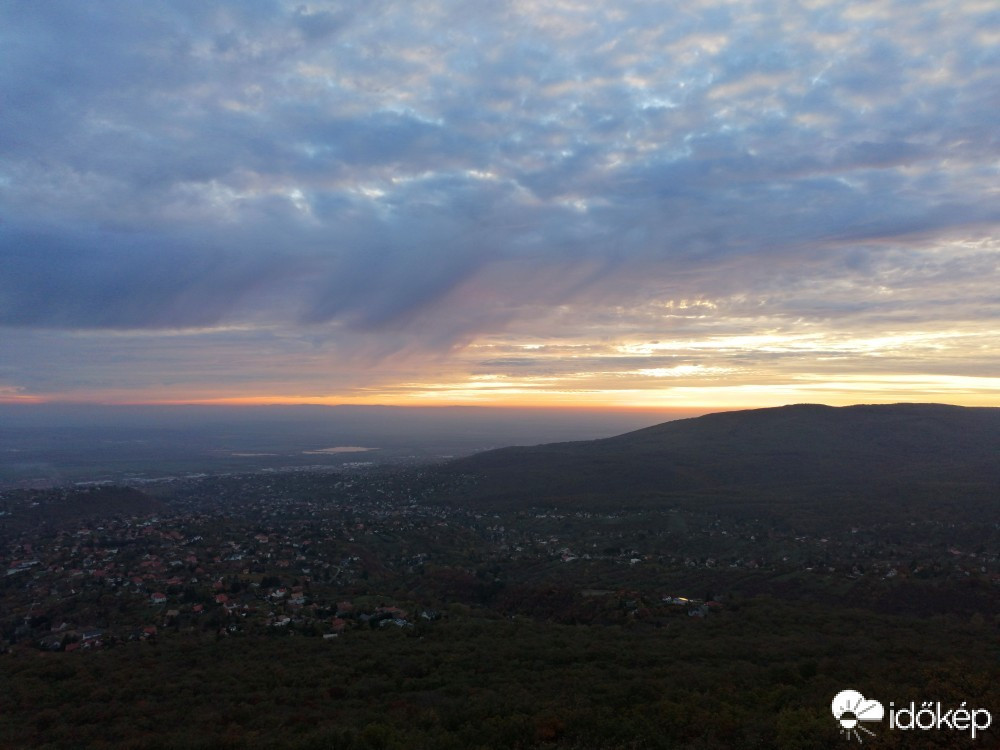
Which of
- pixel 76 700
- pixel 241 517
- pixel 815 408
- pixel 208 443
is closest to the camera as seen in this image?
pixel 76 700

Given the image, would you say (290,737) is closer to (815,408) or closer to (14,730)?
(14,730)


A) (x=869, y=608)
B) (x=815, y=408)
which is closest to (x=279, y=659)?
(x=869, y=608)

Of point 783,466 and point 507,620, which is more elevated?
point 783,466

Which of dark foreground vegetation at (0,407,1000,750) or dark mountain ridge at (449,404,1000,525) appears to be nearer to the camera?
dark foreground vegetation at (0,407,1000,750)

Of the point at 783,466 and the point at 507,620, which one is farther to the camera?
the point at 783,466
